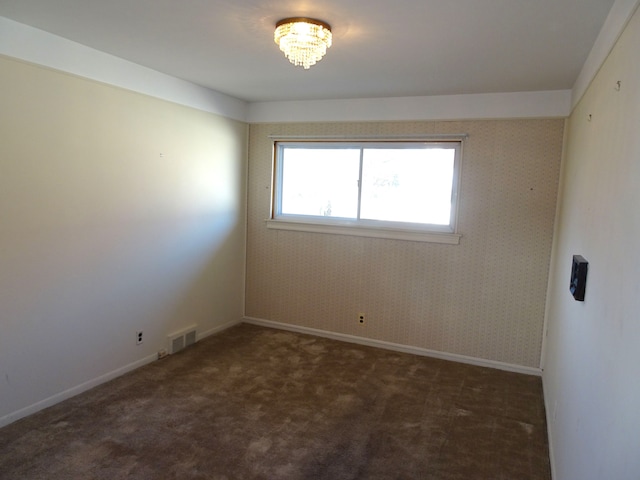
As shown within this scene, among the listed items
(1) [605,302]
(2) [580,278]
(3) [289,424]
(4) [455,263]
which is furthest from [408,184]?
(1) [605,302]

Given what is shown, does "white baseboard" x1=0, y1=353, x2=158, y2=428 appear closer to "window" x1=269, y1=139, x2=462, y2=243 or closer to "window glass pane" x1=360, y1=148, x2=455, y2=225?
"window" x1=269, y1=139, x2=462, y2=243

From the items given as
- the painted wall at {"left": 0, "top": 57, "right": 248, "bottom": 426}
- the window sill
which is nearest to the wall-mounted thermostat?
the window sill

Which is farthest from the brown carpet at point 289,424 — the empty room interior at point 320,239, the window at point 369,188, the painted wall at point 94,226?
the window at point 369,188

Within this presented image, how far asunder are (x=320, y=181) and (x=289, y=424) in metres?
2.60

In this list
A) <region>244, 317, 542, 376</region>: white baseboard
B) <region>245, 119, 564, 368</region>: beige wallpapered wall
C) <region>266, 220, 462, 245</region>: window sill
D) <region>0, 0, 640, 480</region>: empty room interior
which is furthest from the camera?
<region>266, 220, 462, 245</region>: window sill

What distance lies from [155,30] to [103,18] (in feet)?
0.91

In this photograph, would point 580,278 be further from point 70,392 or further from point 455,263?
point 70,392

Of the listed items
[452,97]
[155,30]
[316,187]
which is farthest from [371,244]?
[155,30]

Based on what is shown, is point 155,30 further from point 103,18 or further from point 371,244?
point 371,244

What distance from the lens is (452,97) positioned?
3889mm

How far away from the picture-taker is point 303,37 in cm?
228

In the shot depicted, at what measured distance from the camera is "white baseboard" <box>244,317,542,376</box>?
3918mm

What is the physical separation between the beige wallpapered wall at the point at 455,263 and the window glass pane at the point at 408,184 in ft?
0.63

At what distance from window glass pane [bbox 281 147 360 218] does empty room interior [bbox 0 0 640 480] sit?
0.03 m
